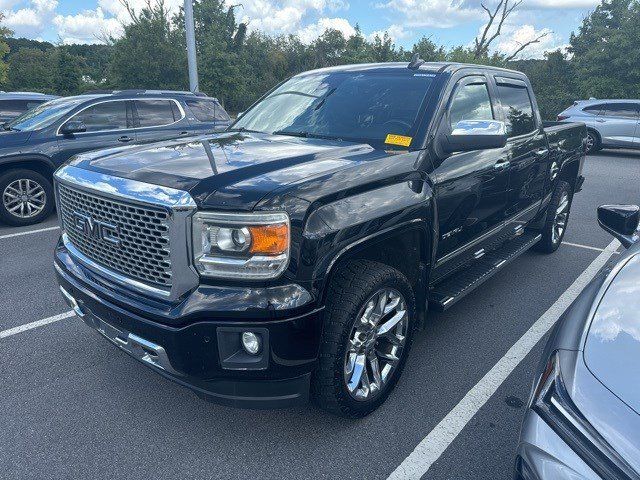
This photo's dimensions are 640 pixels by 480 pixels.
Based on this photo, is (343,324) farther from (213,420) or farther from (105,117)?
(105,117)

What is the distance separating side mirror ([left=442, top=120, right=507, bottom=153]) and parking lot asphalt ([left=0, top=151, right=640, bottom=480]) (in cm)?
151

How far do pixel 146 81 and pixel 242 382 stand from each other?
2309 cm

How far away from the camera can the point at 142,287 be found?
2.31 meters

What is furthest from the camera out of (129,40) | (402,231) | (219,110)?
(129,40)

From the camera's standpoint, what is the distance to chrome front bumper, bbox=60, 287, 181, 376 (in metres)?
2.20

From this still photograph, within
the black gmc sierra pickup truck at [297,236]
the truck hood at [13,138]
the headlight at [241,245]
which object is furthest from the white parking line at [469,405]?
the truck hood at [13,138]

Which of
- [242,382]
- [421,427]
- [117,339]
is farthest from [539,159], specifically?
[117,339]

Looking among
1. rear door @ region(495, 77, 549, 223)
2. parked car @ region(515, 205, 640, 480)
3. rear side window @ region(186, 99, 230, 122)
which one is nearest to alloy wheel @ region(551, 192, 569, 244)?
rear door @ region(495, 77, 549, 223)

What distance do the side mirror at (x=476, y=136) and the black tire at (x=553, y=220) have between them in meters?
2.72

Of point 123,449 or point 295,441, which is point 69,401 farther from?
point 295,441

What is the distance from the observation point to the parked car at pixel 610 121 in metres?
14.2

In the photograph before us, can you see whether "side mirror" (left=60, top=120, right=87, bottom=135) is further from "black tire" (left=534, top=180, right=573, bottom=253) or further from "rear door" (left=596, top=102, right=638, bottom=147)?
"rear door" (left=596, top=102, right=638, bottom=147)

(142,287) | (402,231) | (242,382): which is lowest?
(242,382)

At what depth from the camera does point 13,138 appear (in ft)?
21.4
